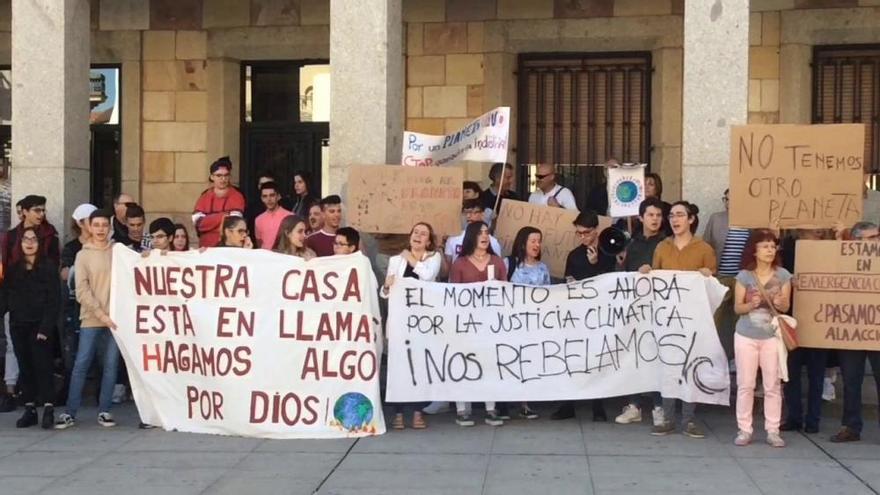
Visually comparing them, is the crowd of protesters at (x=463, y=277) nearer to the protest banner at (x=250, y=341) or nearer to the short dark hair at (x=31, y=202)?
the short dark hair at (x=31, y=202)

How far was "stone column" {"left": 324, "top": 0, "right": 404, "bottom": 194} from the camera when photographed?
10734 millimetres

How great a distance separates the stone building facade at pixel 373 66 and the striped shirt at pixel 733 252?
0.87m

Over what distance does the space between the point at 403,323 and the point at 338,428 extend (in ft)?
3.25

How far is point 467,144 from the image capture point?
10469mm

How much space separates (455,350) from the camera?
28.8 ft

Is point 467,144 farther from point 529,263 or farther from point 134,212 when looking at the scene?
point 134,212

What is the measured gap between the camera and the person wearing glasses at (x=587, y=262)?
904 cm

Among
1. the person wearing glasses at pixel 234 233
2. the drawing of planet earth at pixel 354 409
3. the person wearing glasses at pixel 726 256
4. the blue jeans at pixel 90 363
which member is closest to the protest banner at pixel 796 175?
the person wearing glasses at pixel 726 256

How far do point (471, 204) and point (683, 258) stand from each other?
218 centimetres

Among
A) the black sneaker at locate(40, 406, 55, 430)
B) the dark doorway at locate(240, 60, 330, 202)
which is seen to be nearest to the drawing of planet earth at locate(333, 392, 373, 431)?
the black sneaker at locate(40, 406, 55, 430)

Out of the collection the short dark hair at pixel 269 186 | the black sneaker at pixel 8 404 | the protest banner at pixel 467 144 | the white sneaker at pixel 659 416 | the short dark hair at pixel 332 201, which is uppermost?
the protest banner at pixel 467 144

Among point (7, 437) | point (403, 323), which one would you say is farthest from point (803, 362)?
point (7, 437)

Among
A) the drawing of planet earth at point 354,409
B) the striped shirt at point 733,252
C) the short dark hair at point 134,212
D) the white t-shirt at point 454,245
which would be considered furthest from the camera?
the white t-shirt at point 454,245

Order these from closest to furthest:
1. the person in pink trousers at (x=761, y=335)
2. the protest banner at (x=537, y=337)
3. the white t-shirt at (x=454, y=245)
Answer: the person in pink trousers at (x=761, y=335), the protest banner at (x=537, y=337), the white t-shirt at (x=454, y=245)
